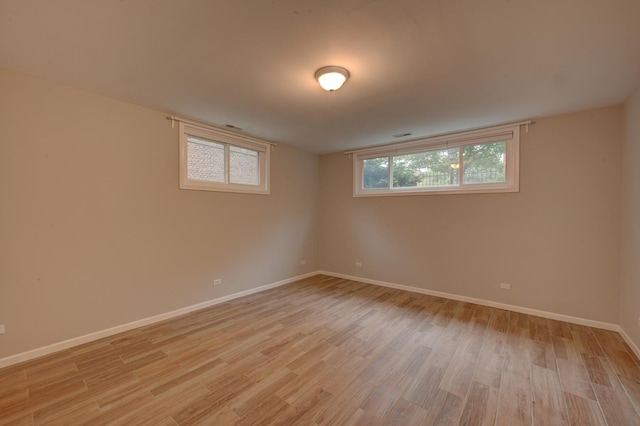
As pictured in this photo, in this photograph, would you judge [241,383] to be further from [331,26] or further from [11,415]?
[331,26]

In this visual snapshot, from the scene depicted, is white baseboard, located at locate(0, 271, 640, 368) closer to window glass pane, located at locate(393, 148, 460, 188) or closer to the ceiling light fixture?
window glass pane, located at locate(393, 148, 460, 188)

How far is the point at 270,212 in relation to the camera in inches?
184

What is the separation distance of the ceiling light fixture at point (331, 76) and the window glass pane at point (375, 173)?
2.81m

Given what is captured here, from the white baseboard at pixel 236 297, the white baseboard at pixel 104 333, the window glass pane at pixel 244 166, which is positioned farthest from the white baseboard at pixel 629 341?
the window glass pane at pixel 244 166

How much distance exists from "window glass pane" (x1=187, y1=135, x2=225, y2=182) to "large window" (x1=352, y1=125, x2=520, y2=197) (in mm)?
2601

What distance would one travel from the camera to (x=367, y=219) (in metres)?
5.04

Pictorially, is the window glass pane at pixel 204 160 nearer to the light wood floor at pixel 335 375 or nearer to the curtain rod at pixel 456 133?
the light wood floor at pixel 335 375

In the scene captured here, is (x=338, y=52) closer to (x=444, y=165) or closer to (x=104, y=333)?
(x=444, y=165)

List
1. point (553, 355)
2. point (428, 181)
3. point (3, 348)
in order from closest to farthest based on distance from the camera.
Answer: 1. point (3, 348)
2. point (553, 355)
3. point (428, 181)

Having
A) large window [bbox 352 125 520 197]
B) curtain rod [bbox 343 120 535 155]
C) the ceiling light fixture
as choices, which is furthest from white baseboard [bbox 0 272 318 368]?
curtain rod [bbox 343 120 535 155]

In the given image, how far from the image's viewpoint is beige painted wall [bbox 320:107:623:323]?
10.1 ft

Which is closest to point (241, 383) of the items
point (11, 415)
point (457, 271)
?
point (11, 415)

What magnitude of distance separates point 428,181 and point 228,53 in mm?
3609

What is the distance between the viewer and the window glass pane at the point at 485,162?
3746mm
